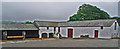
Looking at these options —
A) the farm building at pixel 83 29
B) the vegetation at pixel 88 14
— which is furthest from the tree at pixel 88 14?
the farm building at pixel 83 29

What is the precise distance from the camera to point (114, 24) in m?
29.5

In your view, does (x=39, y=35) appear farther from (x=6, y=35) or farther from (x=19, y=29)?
(x=6, y=35)

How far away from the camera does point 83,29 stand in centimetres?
3139

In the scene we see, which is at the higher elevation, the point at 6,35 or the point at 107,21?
the point at 107,21

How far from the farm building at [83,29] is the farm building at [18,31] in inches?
70.2

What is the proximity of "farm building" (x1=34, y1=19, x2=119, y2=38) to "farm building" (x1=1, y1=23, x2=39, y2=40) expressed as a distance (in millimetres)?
1783

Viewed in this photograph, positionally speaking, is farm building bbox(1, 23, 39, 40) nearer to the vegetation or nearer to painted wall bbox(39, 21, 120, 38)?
painted wall bbox(39, 21, 120, 38)

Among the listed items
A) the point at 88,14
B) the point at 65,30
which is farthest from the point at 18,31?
the point at 88,14

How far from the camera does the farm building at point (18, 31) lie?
84.3 ft

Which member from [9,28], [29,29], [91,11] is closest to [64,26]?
[29,29]

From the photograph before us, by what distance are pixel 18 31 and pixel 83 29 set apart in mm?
16477

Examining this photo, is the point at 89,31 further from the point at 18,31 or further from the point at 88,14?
the point at 88,14

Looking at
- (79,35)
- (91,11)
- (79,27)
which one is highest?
(91,11)

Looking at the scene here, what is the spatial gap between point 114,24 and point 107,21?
1.80 m
